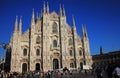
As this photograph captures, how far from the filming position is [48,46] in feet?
136

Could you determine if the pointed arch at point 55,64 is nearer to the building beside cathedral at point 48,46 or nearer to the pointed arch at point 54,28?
the building beside cathedral at point 48,46

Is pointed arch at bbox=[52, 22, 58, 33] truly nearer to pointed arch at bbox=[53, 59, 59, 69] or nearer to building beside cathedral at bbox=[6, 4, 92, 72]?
building beside cathedral at bbox=[6, 4, 92, 72]

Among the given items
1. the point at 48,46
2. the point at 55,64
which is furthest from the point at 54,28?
the point at 55,64

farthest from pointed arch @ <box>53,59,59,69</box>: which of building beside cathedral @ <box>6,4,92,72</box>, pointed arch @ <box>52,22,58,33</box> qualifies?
pointed arch @ <box>52,22,58,33</box>

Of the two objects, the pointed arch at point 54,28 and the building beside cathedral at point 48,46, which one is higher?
the pointed arch at point 54,28

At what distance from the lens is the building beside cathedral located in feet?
129

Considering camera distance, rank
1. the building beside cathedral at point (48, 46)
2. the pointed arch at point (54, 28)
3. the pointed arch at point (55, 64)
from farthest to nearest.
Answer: the pointed arch at point (54, 28)
the pointed arch at point (55, 64)
the building beside cathedral at point (48, 46)

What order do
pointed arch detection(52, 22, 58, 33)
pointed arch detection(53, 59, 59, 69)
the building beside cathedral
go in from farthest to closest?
1. pointed arch detection(52, 22, 58, 33)
2. pointed arch detection(53, 59, 59, 69)
3. the building beside cathedral

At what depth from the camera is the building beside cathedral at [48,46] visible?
39.3 meters

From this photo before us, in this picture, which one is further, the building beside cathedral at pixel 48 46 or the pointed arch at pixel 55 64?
the pointed arch at pixel 55 64

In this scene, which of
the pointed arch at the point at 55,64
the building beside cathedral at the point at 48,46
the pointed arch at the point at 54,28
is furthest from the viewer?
the pointed arch at the point at 54,28

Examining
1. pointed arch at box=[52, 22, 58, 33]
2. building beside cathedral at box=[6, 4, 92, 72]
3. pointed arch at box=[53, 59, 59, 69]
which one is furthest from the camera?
pointed arch at box=[52, 22, 58, 33]

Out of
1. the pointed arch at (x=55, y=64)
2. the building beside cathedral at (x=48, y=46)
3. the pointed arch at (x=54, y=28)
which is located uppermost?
the pointed arch at (x=54, y=28)

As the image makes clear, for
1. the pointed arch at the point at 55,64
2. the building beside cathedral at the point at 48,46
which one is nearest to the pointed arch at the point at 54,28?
the building beside cathedral at the point at 48,46
